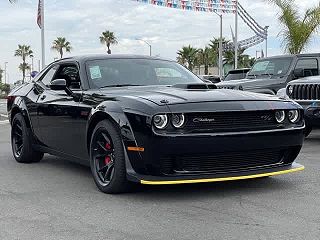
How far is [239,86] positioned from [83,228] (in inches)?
316

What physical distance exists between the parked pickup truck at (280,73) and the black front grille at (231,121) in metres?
6.32

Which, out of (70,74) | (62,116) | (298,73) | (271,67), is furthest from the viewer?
(271,67)

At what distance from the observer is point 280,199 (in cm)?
502

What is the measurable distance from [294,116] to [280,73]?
A: 6.62 meters

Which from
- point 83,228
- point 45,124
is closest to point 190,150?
point 83,228

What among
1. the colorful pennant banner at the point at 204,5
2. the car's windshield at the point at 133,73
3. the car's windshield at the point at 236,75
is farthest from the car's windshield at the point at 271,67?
the colorful pennant banner at the point at 204,5

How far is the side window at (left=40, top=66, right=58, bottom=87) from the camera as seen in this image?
7176mm

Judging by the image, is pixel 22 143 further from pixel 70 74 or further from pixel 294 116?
pixel 294 116

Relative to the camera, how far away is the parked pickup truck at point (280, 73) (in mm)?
11555

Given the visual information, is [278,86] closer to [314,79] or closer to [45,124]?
[314,79]

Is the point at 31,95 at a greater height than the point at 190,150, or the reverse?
the point at 31,95

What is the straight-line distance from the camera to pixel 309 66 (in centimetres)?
1190

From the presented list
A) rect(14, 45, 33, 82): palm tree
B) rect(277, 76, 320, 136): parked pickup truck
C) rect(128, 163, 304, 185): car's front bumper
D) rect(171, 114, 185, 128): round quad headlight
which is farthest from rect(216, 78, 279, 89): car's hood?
rect(14, 45, 33, 82): palm tree

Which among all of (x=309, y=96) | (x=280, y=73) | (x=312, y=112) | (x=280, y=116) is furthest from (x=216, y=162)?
(x=280, y=73)
